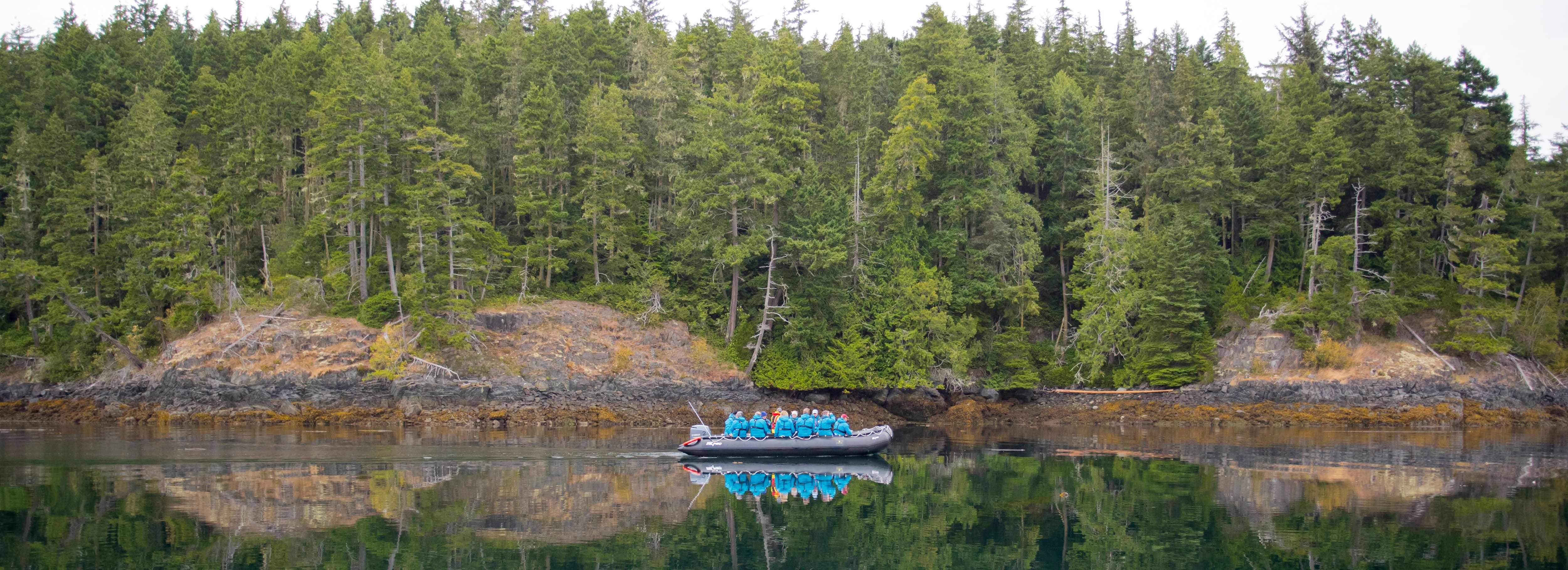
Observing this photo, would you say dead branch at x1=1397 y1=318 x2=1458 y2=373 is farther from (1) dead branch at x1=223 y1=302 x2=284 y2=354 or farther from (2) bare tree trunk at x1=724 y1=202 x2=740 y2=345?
(1) dead branch at x1=223 y1=302 x2=284 y2=354

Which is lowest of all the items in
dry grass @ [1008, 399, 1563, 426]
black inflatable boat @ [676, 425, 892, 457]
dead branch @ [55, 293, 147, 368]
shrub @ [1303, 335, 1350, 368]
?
dry grass @ [1008, 399, 1563, 426]

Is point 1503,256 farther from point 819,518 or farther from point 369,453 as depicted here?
point 369,453

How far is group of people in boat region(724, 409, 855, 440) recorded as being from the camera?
29125mm

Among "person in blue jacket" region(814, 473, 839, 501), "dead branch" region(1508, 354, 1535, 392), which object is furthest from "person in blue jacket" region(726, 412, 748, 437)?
"dead branch" region(1508, 354, 1535, 392)

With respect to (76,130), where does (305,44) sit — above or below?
above

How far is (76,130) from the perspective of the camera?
1935 inches

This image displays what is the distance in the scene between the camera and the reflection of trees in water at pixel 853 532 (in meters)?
15.6

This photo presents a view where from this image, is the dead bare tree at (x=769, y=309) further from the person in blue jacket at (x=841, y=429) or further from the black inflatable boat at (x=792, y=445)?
the black inflatable boat at (x=792, y=445)

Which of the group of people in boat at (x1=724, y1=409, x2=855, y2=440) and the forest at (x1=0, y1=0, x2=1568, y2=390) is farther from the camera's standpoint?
the forest at (x1=0, y1=0, x2=1568, y2=390)

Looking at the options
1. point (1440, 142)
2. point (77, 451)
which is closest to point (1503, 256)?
point (1440, 142)

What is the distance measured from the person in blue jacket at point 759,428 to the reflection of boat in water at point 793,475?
816 millimetres

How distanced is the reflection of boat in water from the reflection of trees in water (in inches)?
37.7

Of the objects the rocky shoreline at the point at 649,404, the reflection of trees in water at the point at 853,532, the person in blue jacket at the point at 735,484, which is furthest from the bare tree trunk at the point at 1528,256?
the person in blue jacket at the point at 735,484

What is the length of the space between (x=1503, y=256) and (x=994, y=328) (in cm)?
2079
